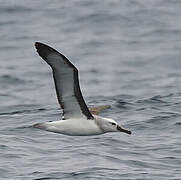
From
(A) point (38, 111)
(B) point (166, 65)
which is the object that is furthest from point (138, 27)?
(A) point (38, 111)

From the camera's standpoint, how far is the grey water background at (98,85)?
12.8m

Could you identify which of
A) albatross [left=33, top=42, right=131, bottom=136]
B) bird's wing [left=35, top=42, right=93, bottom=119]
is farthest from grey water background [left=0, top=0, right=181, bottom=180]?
bird's wing [left=35, top=42, right=93, bottom=119]

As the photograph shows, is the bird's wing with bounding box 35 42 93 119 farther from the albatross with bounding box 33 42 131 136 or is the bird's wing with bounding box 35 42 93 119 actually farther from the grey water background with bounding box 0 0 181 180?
the grey water background with bounding box 0 0 181 180

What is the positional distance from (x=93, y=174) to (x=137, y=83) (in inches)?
333

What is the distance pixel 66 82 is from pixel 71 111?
665 millimetres

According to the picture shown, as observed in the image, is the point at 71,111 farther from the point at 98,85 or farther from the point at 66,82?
the point at 98,85

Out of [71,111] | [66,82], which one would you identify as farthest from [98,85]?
[66,82]

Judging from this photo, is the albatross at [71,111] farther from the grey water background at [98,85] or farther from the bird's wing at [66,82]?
the grey water background at [98,85]

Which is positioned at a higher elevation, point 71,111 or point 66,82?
point 66,82

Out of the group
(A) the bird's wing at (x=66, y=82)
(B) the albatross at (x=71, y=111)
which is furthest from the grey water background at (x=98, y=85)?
(A) the bird's wing at (x=66, y=82)

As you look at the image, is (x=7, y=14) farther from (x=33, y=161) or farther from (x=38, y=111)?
(x=33, y=161)

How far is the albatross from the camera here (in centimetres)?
1156

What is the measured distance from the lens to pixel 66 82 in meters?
11.8

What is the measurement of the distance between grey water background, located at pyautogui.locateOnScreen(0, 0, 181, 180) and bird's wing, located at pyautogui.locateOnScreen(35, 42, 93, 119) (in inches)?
35.1
